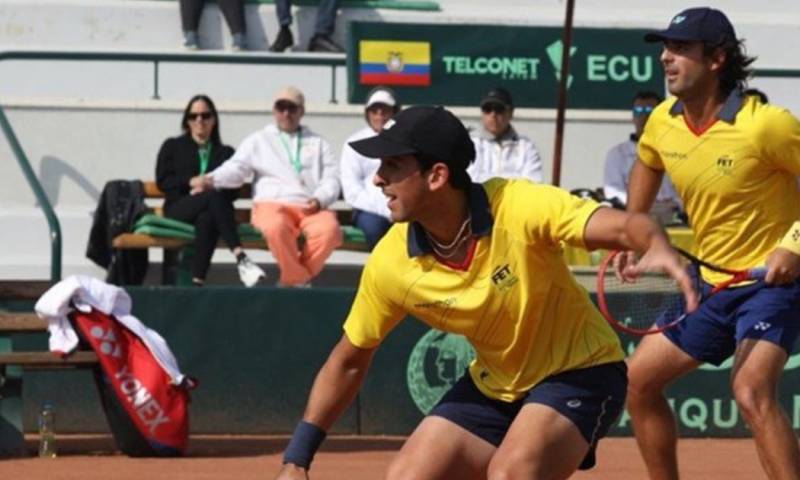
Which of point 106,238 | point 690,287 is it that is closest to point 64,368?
point 106,238

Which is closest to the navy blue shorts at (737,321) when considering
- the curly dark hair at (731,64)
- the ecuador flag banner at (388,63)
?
the curly dark hair at (731,64)

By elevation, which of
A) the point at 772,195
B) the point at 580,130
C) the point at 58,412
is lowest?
the point at 58,412

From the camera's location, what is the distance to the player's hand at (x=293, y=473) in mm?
5719

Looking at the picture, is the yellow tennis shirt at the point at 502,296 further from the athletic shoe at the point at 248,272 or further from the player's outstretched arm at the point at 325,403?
the athletic shoe at the point at 248,272

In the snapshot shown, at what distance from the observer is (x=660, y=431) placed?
7.70 metres

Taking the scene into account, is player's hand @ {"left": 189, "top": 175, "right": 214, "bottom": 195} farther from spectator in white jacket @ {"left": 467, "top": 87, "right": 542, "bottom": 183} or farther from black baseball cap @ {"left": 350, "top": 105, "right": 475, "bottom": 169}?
black baseball cap @ {"left": 350, "top": 105, "right": 475, "bottom": 169}

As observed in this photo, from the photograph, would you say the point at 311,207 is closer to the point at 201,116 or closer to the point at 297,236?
the point at 297,236

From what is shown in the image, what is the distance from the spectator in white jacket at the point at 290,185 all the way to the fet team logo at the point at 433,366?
4.40 feet

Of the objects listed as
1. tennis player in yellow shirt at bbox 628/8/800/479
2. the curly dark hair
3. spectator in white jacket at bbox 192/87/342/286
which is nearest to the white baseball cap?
spectator in white jacket at bbox 192/87/342/286

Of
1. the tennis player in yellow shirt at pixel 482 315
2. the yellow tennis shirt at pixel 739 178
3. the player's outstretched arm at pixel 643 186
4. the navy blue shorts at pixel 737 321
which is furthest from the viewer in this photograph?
the player's outstretched arm at pixel 643 186

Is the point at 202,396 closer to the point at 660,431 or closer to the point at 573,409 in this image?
the point at 660,431

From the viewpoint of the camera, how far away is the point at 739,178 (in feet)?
25.0

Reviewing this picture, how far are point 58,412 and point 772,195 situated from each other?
229 inches

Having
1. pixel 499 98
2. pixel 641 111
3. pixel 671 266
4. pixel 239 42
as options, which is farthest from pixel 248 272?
pixel 671 266
